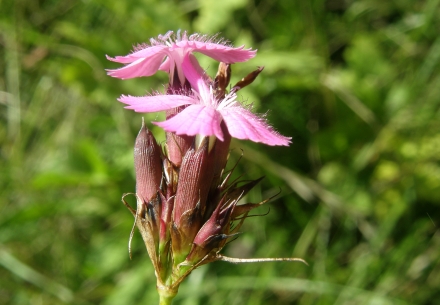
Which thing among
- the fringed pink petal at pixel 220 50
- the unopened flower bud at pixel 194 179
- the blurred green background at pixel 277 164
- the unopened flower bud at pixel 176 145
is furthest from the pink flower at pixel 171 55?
the blurred green background at pixel 277 164

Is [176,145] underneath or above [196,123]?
underneath

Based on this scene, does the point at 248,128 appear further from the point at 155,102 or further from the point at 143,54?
the point at 143,54

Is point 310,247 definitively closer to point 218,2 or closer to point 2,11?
point 218,2

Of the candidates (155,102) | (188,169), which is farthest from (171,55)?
(188,169)

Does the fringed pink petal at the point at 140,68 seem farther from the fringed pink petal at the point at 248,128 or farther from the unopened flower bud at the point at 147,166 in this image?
the fringed pink petal at the point at 248,128

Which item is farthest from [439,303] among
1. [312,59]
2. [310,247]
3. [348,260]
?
[312,59]
